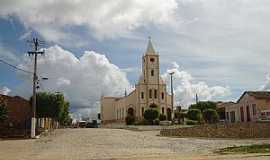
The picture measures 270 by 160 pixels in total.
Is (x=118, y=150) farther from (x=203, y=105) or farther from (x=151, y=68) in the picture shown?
(x=203, y=105)

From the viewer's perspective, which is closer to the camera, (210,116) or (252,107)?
(252,107)

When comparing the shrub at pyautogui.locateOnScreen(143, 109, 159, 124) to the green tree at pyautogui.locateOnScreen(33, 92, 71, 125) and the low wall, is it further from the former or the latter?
the low wall

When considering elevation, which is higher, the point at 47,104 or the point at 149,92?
the point at 149,92

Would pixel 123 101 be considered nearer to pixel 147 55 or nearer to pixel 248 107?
pixel 147 55

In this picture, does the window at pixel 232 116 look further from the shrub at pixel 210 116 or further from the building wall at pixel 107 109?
the building wall at pixel 107 109

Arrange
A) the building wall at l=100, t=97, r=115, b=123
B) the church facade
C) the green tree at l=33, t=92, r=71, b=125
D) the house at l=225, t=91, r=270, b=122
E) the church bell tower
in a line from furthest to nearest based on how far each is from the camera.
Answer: the building wall at l=100, t=97, r=115, b=123, the church bell tower, the church facade, the green tree at l=33, t=92, r=71, b=125, the house at l=225, t=91, r=270, b=122

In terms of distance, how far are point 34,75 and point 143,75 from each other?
52884 mm

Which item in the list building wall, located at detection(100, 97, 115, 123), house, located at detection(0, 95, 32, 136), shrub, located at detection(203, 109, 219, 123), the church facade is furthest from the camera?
building wall, located at detection(100, 97, 115, 123)

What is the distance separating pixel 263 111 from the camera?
4231 centimetres

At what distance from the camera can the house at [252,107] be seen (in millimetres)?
43112

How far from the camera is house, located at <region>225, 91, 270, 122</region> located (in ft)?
141

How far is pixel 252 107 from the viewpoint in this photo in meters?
46.5

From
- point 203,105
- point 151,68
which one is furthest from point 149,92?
point 203,105

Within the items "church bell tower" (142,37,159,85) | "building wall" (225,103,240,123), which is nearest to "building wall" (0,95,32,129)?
"building wall" (225,103,240,123)
